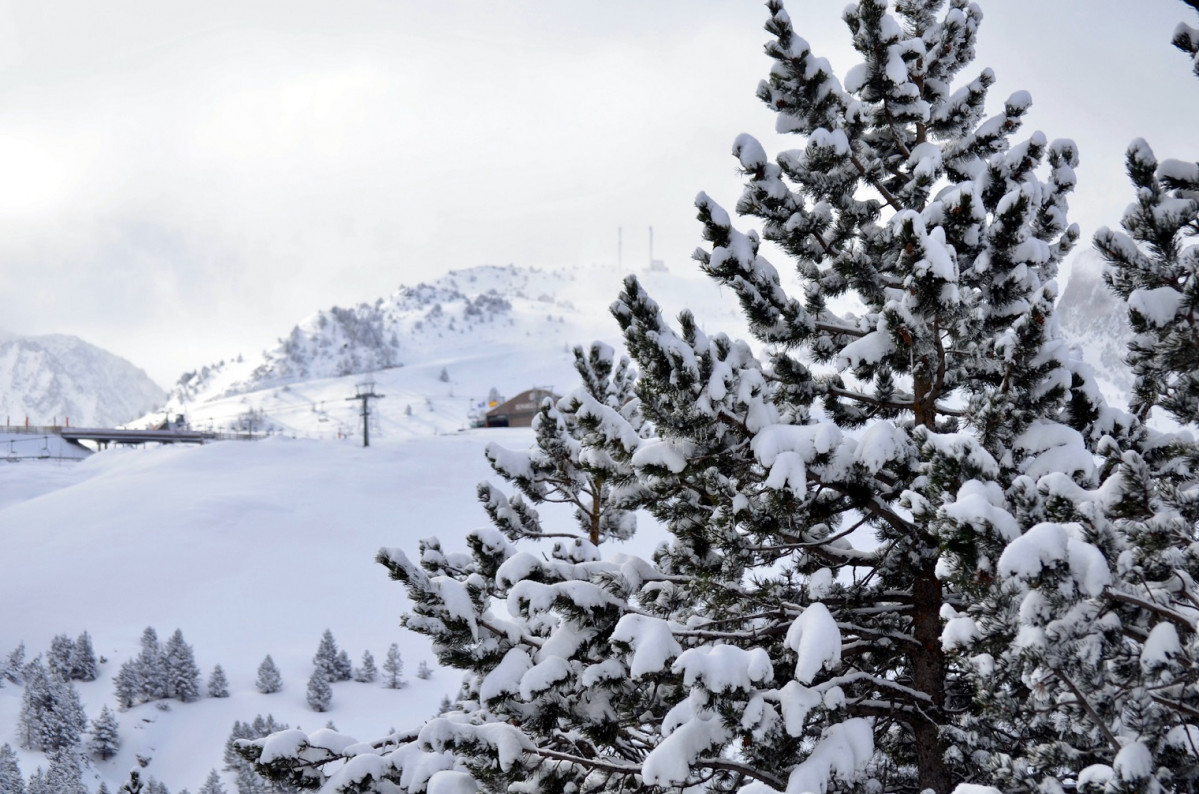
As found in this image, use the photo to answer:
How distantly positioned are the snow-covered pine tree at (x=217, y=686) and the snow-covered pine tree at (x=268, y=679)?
1.06 metres

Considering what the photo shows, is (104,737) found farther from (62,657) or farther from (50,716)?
(62,657)

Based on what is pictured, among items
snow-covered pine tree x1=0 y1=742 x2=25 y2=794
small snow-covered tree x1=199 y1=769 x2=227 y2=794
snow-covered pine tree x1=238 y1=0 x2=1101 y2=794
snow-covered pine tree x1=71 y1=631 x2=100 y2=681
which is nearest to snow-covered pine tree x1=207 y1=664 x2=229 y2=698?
snow-covered pine tree x1=71 y1=631 x2=100 y2=681

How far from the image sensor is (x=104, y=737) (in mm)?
23953

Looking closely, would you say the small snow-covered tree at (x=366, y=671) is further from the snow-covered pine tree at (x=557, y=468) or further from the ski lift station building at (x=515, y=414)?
the ski lift station building at (x=515, y=414)

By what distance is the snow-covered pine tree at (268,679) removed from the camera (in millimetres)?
27438

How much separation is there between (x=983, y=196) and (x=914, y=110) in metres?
1.01

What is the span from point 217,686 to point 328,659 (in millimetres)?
3759

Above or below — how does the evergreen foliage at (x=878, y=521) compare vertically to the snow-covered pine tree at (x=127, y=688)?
Answer: above

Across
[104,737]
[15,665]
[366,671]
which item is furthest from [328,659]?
[15,665]

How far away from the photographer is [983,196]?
550cm

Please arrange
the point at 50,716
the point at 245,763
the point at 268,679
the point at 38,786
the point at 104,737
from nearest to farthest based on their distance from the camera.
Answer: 1. the point at 38,786
2. the point at 245,763
3. the point at 50,716
4. the point at 104,737
5. the point at 268,679

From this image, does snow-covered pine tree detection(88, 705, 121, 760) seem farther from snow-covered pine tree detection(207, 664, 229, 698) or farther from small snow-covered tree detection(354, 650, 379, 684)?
small snow-covered tree detection(354, 650, 379, 684)

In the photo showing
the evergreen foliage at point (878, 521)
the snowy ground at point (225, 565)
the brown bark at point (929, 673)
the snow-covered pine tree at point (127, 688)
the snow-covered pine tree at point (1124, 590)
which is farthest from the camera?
the snow-covered pine tree at point (127, 688)

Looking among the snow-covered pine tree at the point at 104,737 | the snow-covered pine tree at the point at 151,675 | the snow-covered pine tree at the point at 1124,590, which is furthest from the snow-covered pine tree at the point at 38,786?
the snow-covered pine tree at the point at 1124,590
